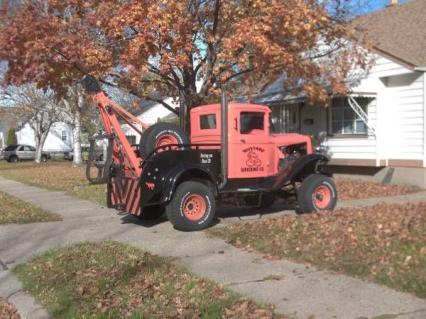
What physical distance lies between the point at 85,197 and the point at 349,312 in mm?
10943

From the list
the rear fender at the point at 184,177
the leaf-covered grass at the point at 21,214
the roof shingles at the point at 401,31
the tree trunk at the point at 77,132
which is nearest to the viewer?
the rear fender at the point at 184,177

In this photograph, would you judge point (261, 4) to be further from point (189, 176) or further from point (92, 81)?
point (189, 176)

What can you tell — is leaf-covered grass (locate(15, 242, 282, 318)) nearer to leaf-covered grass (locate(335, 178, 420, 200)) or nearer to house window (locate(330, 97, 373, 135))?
leaf-covered grass (locate(335, 178, 420, 200))

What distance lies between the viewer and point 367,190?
50.9ft

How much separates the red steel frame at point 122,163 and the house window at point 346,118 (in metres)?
8.99

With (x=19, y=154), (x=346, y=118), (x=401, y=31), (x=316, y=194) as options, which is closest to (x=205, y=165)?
(x=316, y=194)

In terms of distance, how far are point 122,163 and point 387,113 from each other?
9474mm

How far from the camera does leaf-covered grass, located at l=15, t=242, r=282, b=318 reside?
227 inches

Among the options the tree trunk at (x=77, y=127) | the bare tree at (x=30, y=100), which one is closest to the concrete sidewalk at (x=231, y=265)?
the tree trunk at (x=77, y=127)

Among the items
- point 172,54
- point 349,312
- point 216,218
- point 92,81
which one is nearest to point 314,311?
point 349,312

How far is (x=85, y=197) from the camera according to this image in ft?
50.9

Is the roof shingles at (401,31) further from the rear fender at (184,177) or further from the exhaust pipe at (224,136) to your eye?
the rear fender at (184,177)

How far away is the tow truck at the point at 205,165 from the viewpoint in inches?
391

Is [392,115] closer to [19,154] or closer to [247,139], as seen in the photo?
[247,139]
